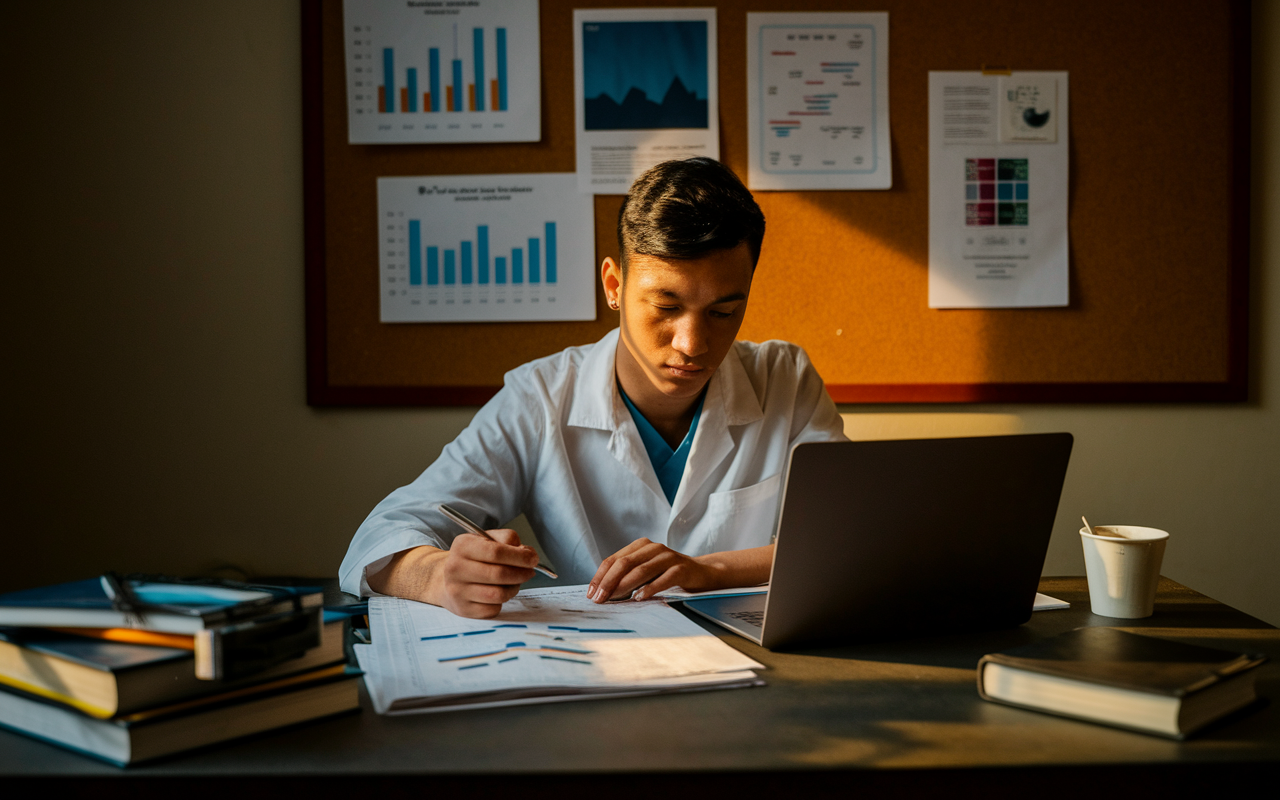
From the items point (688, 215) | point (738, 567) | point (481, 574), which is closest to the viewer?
point (481, 574)

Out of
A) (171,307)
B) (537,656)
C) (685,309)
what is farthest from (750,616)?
(171,307)

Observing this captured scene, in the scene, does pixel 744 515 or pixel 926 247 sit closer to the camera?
pixel 744 515

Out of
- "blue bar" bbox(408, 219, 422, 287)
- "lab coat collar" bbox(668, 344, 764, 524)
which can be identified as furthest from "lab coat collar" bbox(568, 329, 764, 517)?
"blue bar" bbox(408, 219, 422, 287)

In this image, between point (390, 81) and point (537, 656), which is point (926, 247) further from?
point (537, 656)

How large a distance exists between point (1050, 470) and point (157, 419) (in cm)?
196

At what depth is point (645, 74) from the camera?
6.79 ft

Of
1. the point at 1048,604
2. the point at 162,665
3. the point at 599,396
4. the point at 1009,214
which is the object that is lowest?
the point at 1048,604

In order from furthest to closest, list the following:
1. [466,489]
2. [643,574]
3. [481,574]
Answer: [466,489], [643,574], [481,574]

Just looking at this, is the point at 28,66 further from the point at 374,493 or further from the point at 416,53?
the point at 374,493

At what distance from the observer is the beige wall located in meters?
2.06

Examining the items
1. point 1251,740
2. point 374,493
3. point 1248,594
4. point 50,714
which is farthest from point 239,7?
point 1248,594

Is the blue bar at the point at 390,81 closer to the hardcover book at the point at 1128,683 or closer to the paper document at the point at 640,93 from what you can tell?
the paper document at the point at 640,93

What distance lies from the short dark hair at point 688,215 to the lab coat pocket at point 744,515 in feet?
1.43

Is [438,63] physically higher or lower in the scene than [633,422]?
higher
